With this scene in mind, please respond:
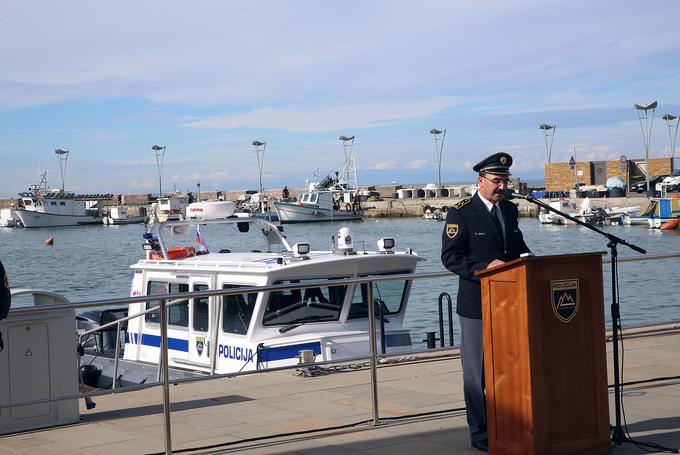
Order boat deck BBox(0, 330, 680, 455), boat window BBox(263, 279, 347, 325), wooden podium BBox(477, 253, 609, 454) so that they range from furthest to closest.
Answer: boat window BBox(263, 279, 347, 325), boat deck BBox(0, 330, 680, 455), wooden podium BBox(477, 253, 609, 454)

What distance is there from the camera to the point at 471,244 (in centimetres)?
602

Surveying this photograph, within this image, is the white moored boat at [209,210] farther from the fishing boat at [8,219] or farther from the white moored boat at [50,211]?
the fishing boat at [8,219]

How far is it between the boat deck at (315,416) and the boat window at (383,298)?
1802 millimetres

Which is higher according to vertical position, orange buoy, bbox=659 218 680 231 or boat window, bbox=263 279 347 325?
boat window, bbox=263 279 347 325

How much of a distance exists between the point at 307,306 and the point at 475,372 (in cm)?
541

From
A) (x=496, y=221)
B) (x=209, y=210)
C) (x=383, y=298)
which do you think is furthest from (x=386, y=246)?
(x=496, y=221)

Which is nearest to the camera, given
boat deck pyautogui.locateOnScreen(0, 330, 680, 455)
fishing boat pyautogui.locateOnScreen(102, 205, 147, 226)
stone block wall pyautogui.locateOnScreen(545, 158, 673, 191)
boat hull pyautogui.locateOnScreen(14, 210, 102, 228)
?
boat deck pyautogui.locateOnScreen(0, 330, 680, 455)

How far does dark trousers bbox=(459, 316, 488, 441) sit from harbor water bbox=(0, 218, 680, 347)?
5.24 metres

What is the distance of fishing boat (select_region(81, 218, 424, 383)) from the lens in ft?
36.4

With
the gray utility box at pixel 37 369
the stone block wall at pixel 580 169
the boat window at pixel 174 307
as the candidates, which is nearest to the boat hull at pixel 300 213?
the stone block wall at pixel 580 169

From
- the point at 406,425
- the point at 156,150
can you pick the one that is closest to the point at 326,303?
the point at 406,425

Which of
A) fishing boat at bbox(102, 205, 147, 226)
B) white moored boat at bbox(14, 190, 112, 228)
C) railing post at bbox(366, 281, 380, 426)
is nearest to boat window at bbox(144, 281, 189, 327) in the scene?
railing post at bbox(366, 281, 380, 426)

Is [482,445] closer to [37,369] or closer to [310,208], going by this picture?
[37,369]

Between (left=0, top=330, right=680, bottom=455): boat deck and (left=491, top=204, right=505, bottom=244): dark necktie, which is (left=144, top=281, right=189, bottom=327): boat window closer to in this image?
(left=0, top=330, right=680, bottom=455): boat deck
